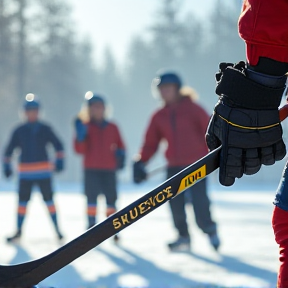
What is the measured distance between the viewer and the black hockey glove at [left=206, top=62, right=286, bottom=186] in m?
1.91

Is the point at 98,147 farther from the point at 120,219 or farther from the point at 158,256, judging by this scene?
the point at 120,219

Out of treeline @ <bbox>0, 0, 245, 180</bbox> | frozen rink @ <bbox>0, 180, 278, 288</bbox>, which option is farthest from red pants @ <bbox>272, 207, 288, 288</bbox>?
treeline @ <bbox>0, 0, 245, 180</bbox>

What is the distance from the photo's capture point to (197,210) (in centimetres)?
600

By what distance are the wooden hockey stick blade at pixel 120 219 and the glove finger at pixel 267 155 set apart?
125mm

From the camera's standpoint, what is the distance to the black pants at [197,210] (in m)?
5.95

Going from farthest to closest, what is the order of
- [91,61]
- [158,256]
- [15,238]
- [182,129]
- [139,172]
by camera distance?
[91,61], [15,238], [139,172], [182,129], [158,256]

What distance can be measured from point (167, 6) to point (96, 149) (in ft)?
137

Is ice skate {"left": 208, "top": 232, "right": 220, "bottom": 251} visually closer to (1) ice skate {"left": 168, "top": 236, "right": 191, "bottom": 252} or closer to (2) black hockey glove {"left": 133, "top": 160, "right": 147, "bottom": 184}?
(1) ice skate {"left": 168, "top": 236, "right": 191, "bottom": 252}

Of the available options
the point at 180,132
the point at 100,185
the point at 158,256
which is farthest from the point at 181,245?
the point at 100,185

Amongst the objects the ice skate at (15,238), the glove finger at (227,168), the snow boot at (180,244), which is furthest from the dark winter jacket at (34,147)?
the glove finger at (227,168)

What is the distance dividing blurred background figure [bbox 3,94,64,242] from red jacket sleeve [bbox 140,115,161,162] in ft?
4.03

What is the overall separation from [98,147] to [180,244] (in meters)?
1.58

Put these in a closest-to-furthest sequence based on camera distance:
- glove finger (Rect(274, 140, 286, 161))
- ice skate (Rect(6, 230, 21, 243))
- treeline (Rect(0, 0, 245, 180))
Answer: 1. glove finger (Rect(274, 140, 286, 161))
2. ice skate (Rect(6, 230, 21, 243))
3. treeline (Rect(0, 0, 245, 180))

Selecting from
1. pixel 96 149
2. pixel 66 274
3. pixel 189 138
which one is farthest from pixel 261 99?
pixel 96 149
